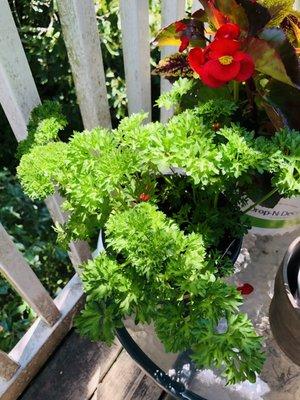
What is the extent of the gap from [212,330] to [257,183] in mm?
285

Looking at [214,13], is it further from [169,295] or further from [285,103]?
[169,295]

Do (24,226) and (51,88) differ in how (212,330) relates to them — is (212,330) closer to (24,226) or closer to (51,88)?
(24,226)

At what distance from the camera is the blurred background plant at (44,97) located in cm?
130

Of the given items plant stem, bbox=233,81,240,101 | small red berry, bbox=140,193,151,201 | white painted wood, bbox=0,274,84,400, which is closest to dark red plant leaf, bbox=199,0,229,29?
plant stem, bbox=233,81,240,101

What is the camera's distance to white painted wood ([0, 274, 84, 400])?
46.3 inches

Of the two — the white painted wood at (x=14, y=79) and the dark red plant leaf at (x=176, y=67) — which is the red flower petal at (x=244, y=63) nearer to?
the dark red plant leaf at (x=176, y=67)

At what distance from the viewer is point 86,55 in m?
0.87

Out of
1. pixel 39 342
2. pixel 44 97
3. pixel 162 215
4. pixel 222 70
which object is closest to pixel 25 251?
pixel 39 342

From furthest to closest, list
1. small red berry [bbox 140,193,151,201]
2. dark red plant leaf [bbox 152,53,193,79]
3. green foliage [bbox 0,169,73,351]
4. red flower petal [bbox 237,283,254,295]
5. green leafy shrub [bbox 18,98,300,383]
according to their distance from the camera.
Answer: green foliage [bbox 0,169,73,351], red flower petal [bbox 237,283,254,295], dark red plant leaf [bbox 152,53,193,79], small red berry [bbox 140,193,151,201], green leafy shrub [bbox 18,98,300,383]

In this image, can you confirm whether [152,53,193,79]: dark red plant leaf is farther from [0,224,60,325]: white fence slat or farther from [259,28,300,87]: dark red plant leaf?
[0,224,60,325]: white fence slat

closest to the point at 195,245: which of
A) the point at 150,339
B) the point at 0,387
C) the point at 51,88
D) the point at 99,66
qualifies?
the point at 150,339

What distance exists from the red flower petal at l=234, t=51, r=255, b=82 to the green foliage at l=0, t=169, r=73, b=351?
32.9 inches

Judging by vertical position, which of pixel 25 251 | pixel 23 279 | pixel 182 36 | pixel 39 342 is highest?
pixel 182 36

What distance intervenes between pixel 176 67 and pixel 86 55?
0.54 feet
